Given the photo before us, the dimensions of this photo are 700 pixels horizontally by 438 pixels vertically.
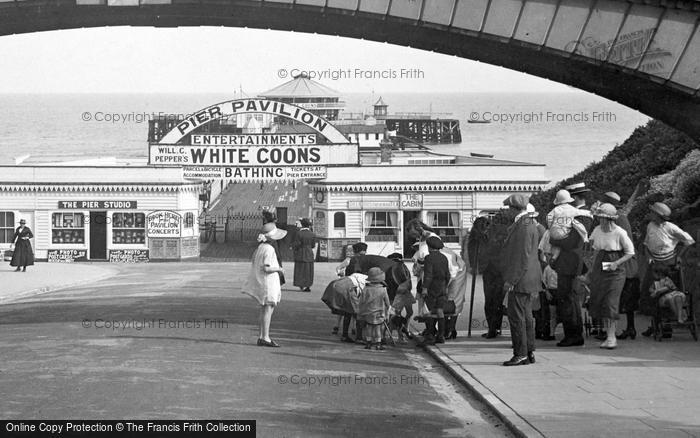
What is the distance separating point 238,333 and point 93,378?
5.15 metres

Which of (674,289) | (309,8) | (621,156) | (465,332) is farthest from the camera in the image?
(621,156)

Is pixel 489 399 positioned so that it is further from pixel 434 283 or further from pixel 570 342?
pixel 434 283

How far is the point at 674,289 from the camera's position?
49.3 feet

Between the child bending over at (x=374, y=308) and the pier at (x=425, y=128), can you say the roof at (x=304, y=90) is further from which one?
the child bending over at (x=374, y=308)

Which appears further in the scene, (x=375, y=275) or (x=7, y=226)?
(x=7, y=226)

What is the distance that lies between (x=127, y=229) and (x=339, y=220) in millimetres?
9722

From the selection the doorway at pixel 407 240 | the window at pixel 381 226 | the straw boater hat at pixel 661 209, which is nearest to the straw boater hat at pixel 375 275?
the straw boater hat at pixel 661 209

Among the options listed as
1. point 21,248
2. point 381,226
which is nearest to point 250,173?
point 381,226

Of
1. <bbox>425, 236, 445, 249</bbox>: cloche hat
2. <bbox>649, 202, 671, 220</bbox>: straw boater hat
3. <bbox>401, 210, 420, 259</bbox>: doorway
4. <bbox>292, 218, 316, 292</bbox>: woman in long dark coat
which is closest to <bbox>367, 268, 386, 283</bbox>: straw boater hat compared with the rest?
<bbox>425, 236, 445, 249</bbox>: cloche hat

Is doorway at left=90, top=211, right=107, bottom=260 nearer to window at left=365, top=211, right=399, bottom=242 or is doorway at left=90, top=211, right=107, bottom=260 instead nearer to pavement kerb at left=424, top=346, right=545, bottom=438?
window at left=365, top=211, right=399, bottom=242

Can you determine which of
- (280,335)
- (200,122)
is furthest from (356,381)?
(200,122)

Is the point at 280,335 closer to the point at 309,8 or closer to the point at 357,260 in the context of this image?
the point at 357,260

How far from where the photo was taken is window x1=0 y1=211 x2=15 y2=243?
50.9 m

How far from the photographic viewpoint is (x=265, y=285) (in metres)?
15.5
